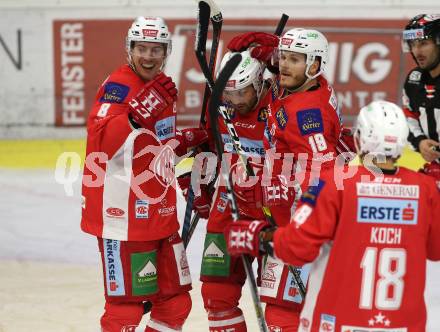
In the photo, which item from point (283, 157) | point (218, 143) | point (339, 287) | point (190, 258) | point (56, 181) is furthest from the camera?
point (56, 181)

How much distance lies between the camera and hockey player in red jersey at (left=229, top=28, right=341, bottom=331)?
11.1 ft

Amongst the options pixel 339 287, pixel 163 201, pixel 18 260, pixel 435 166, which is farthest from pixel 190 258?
pixel 339 287

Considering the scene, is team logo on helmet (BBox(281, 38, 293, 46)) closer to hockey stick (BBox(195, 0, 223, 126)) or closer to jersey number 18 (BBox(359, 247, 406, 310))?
hockey stick (BBox(195, 0, 223, 126))

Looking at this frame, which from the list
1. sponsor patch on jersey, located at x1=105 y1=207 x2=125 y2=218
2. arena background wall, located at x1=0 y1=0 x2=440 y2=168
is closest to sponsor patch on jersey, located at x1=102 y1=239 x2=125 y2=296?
sponsor patch on jersey, located at x1=105 y1=207 x2=125 y2=218

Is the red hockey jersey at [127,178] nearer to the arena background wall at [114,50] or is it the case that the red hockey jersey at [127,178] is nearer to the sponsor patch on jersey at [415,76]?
the sponsor patch on jersey at [415,76]

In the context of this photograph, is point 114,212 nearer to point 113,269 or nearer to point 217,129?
point 113,269

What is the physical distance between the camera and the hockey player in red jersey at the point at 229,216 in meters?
3.76

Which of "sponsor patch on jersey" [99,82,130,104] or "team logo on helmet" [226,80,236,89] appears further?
"team logo on helmet" [226,80,236,89]

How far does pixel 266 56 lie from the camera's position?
3809 mm

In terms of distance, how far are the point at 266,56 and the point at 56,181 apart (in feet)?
10.9

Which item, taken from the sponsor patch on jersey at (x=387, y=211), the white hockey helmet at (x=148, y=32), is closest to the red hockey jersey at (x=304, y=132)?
the white hockey helmet at (x=148, y=32)

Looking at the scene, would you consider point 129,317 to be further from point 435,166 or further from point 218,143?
point 435,166

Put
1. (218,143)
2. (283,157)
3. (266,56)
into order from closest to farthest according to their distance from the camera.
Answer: (218,143)
(283,157)
(266,56)

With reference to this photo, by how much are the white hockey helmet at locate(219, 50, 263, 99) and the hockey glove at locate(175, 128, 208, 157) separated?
0.33 meters
